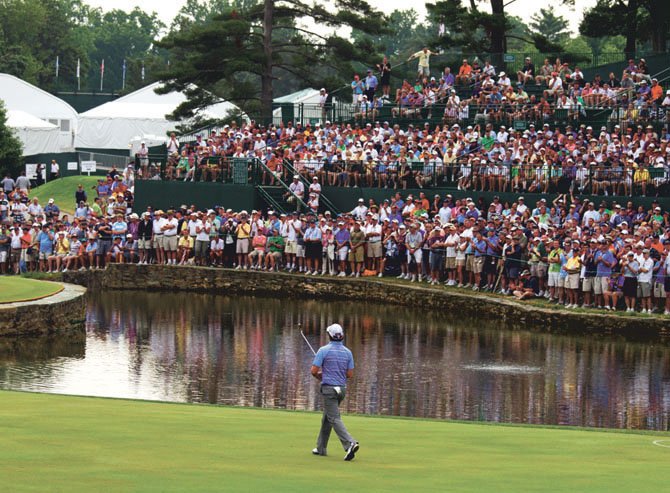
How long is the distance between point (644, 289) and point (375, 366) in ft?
23.6

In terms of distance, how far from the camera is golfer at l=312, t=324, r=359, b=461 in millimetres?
13406

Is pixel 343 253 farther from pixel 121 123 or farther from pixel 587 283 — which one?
pixel 121 123

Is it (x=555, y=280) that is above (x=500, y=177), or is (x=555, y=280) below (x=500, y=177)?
below

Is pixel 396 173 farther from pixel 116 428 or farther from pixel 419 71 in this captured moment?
pixel 116 428

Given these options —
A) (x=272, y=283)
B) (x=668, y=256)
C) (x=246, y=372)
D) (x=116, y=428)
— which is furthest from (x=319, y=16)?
(x=116, y=428)

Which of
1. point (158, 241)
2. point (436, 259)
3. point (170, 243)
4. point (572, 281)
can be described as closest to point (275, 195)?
point (170, 243)

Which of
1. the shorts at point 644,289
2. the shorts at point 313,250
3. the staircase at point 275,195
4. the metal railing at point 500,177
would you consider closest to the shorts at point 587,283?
the shorts at point 644,289

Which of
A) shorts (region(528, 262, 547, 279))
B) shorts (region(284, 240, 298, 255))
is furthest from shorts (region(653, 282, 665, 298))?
shorts (region(284, 240, 298, 255))

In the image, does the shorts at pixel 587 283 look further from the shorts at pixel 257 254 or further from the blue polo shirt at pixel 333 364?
the blue polo shirt at pixel 333 364

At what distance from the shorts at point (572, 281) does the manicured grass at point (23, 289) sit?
12055 mm

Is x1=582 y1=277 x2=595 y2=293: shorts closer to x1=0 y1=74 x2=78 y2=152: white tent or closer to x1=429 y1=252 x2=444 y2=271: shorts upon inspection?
x1=429 y1=252 x2=444 y2=271: shorts

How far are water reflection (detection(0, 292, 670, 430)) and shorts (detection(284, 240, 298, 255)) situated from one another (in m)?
4.02

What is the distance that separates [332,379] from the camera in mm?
13617

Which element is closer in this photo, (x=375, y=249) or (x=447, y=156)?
(x=375, y=249)
